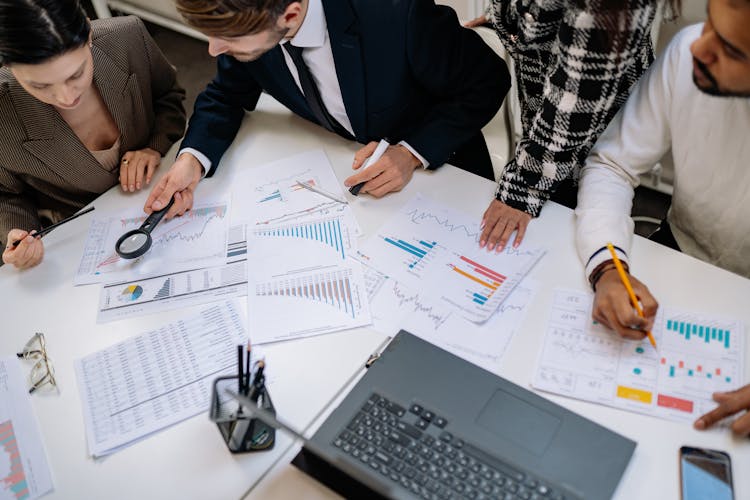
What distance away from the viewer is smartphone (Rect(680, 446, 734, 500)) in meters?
0.83

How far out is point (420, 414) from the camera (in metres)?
0.93

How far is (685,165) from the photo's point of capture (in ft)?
3.83

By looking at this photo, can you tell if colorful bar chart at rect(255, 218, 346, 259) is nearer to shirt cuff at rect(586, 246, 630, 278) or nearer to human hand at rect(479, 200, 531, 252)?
human hand at rect(479, 200, 531, 252)

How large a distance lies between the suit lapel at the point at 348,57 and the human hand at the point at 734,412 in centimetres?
92

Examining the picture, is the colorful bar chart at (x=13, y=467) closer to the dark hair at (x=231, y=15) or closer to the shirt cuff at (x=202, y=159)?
the shirt cuff at (x=202, y=159)

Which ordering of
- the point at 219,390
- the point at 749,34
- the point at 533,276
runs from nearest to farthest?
the point at 749,34, the point at 219,390, the point at 533,276

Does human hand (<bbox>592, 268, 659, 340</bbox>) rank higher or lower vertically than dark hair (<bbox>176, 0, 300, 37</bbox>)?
lower

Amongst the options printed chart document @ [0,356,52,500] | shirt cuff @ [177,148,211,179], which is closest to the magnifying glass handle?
shirt cuff @ [177,148,211,179]

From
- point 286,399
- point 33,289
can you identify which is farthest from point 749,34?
point 33,289

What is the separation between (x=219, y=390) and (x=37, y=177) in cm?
85

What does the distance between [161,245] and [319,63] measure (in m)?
0.52

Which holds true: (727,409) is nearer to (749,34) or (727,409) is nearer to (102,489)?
(749,34)

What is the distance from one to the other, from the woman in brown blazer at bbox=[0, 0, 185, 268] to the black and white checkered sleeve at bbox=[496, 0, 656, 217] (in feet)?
2.85

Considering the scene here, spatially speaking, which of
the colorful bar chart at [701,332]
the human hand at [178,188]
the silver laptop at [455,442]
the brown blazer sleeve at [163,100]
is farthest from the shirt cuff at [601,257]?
the brown blazer sleeve at [163,100]
